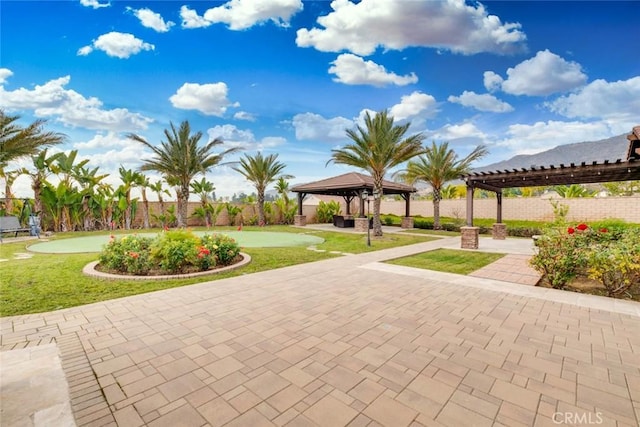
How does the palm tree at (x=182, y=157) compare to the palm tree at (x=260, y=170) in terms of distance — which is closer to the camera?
the palm tree at (x=182, y=157)

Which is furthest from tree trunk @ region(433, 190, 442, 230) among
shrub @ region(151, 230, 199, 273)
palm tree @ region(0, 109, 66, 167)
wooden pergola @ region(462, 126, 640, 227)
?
palm tree @ region(0, 109, 66, 167)

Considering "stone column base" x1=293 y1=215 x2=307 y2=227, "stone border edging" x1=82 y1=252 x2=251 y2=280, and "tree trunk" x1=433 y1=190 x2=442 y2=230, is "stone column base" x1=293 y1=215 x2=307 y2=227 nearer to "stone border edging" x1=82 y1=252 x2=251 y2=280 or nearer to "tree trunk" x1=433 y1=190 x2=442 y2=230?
"tree trunk" x1=433 y1=190 x2=442 y2=230

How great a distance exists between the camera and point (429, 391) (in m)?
2.55

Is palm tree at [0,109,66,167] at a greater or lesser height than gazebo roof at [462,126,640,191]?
greater

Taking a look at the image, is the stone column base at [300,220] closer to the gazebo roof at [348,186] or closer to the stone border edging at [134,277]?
the gazebo roof at [348,186]

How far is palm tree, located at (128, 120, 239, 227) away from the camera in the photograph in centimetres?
1777

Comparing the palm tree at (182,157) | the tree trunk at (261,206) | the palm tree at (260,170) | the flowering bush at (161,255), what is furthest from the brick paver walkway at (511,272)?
the tree trunk at (261,206)

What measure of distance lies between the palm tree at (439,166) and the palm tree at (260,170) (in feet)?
30.6

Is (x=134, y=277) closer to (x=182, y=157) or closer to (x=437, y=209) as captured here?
(x=182, y=157)

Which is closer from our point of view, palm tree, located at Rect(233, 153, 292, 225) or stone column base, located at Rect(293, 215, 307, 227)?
palm tree, located at Rect(233, 153, 292, 225)

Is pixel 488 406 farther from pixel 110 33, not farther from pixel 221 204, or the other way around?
pixel 221 204

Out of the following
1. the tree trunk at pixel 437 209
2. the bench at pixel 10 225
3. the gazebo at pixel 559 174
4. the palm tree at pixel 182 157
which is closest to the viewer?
the gazebo at pixel 559 174

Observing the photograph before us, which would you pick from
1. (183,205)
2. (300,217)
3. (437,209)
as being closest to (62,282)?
(183,205)

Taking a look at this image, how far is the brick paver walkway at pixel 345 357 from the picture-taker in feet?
7.57
